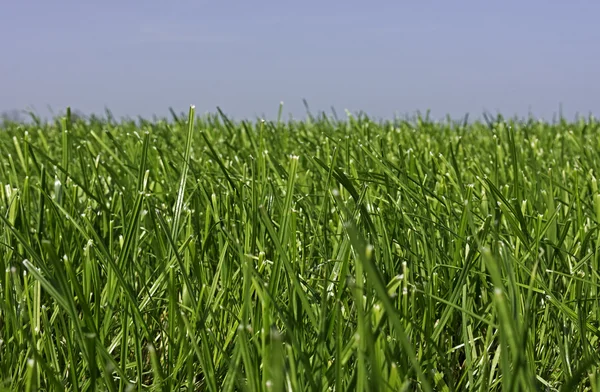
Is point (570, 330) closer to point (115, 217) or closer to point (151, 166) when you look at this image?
point (115, 217)

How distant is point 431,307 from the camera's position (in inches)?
51.0

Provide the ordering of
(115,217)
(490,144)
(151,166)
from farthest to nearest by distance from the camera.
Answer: (490,144) → (151,166) → (115,217)

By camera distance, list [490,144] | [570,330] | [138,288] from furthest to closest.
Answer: [490,144] → [138,288] → [570,330]

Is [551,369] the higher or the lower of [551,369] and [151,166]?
the lower

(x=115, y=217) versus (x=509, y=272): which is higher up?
(x=509, y=272)

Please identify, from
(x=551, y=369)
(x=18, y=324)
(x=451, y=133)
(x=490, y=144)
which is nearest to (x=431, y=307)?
(x=551, y=369)

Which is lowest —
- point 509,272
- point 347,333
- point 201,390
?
point 201,390

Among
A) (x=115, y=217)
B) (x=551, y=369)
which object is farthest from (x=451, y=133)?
(x=551, y=369)

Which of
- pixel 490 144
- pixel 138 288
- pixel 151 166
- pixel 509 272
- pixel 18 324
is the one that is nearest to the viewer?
pixel 509 272

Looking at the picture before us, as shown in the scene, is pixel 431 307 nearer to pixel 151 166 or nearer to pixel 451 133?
pixel 151 166

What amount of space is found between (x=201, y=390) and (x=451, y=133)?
411 cm

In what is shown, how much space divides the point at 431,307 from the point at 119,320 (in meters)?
0.65

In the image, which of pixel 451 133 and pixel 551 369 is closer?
pixel 551 369

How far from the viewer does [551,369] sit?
53.4 inches
